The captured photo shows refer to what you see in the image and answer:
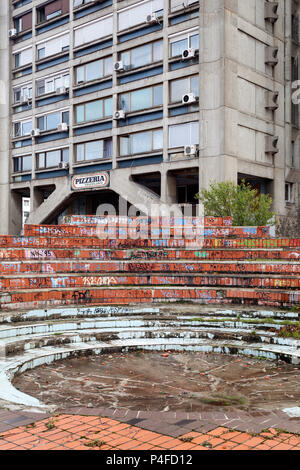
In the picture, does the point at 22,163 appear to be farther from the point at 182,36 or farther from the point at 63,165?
the point at 182,36

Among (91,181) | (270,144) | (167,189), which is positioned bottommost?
(167,189)

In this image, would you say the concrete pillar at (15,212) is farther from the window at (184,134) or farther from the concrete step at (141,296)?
the concrete step at (141,296)

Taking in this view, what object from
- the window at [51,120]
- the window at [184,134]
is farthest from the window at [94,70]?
the window at [184,134]

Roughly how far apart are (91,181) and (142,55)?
31.9ft

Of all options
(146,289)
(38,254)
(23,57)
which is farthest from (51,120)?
(146,289)

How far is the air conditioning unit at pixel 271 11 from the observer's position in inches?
1259

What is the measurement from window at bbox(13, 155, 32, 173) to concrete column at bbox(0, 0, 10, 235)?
2.04ft

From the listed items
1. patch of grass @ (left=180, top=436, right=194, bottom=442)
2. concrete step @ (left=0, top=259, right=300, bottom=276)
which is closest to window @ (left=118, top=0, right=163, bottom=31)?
concrete step @ (left=0, top=259, right=300, bottom=276)

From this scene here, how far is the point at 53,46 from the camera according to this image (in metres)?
39.0

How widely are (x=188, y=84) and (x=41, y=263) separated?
21.0 meters

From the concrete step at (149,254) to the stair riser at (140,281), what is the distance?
842 mm

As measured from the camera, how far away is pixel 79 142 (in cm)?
3700

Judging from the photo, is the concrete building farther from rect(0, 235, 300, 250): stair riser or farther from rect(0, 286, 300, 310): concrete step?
rect(0, 286, 300, 310): concrete step

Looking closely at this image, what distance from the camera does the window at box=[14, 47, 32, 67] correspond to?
40.9 m
